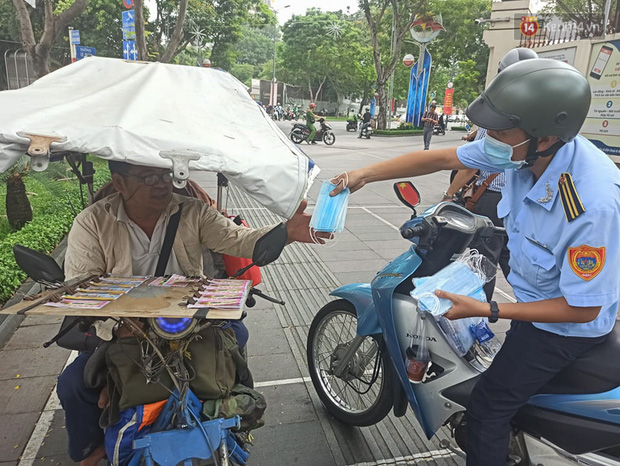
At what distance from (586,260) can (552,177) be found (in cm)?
31

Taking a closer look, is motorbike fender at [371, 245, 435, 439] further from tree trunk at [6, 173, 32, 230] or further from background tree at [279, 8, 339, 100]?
background tree at [279, 8, 339, 100]

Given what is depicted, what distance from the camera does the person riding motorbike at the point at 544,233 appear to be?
1451 mm

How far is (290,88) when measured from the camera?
5697 centimetres

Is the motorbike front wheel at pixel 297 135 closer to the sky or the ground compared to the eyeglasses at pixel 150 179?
closer to the ground

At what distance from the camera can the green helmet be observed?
153cm

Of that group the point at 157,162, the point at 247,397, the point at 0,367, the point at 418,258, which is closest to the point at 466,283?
the point at 418,258

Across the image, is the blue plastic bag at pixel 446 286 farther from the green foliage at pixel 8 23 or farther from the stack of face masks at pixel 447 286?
the green foliage at pixel 8 23

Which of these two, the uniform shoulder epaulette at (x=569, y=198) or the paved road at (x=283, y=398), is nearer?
the uniform shoulder epaulette at (x=569, y=198)

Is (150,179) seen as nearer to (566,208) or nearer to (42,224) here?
(566,208)

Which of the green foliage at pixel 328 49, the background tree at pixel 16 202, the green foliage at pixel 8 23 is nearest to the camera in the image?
the background tree at pixel 16 202

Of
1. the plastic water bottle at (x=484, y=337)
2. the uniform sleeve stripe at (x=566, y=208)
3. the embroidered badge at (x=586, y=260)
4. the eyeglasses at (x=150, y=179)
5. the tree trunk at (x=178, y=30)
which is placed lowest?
the plastic water bottle at (x=484, y=337)

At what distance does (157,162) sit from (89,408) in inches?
43.6

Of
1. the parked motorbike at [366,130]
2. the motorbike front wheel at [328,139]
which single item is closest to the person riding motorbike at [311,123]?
the motorbike front wheel at [328,139]

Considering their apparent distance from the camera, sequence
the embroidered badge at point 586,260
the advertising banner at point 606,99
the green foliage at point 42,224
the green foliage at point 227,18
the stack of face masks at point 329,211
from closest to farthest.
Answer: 1. the embroidered badge at point 586,260
2. the stack of face masks at point 329,211
3. the green foliage at point 42,224
4. the advertising banner at point 606,99
5. the green foliage at point 227,18
